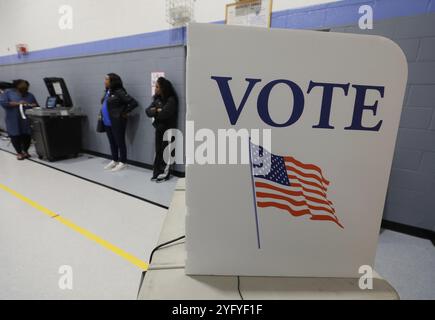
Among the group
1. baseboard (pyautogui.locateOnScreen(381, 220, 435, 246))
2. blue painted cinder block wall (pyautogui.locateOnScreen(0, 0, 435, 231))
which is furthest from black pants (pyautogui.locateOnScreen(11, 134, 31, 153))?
baseboard (pyautogui.locateOnScreen(381, 220, 435, 246))

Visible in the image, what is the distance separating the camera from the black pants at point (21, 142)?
3.95 metres

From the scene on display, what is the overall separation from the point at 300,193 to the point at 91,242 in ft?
5.75

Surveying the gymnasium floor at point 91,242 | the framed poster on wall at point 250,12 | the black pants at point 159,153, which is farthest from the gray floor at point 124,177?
the framed poster on wall at point 250,12

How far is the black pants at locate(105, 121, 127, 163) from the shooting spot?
11.0 feet

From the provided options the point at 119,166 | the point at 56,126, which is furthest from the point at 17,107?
the point at 119,166

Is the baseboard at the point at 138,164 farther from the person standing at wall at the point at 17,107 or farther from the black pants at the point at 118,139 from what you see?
the person standing at wall at the point at 17,107

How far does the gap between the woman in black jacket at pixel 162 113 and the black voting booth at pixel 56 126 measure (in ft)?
6.18

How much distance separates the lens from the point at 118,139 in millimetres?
3406

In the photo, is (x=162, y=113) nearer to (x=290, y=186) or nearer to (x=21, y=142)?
(x=290, y=186)

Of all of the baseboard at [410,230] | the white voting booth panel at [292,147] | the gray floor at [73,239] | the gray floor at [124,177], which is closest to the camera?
the white voting booth panel at [292,147]

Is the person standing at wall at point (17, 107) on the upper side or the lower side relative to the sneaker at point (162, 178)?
upper

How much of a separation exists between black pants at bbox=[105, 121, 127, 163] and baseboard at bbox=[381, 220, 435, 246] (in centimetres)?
348

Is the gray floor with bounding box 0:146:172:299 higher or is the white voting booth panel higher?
the white voting booth panel

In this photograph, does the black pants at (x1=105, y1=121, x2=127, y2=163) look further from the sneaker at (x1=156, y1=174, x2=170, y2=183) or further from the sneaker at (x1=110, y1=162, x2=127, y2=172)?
the sneaker at (x1=156, y1=174, x2=170, y2=183)
